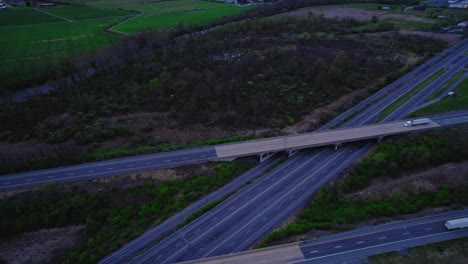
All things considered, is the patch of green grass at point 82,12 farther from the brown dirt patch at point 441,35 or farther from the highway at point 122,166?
the brown dirt patch at point 441,35

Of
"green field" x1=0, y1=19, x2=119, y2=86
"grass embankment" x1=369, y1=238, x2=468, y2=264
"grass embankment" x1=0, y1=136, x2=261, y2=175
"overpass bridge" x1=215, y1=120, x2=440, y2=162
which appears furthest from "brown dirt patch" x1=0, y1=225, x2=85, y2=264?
"green field" x1=0, y1=19, x2=119, y2=86

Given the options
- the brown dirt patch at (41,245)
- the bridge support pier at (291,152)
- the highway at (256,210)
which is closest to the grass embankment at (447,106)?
the highway at (256,210)

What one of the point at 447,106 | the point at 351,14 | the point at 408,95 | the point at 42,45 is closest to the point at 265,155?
the point at 447,106

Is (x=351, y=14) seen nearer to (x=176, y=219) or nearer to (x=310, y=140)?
(x=310, y=140)

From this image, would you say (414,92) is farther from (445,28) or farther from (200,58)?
(445,28)

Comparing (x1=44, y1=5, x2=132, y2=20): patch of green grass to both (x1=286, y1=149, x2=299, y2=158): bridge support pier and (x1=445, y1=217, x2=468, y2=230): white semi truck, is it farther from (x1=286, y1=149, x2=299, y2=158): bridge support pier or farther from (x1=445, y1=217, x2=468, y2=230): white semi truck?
(x1=445, y1=217, x2=468, y2=230): white semi truck
